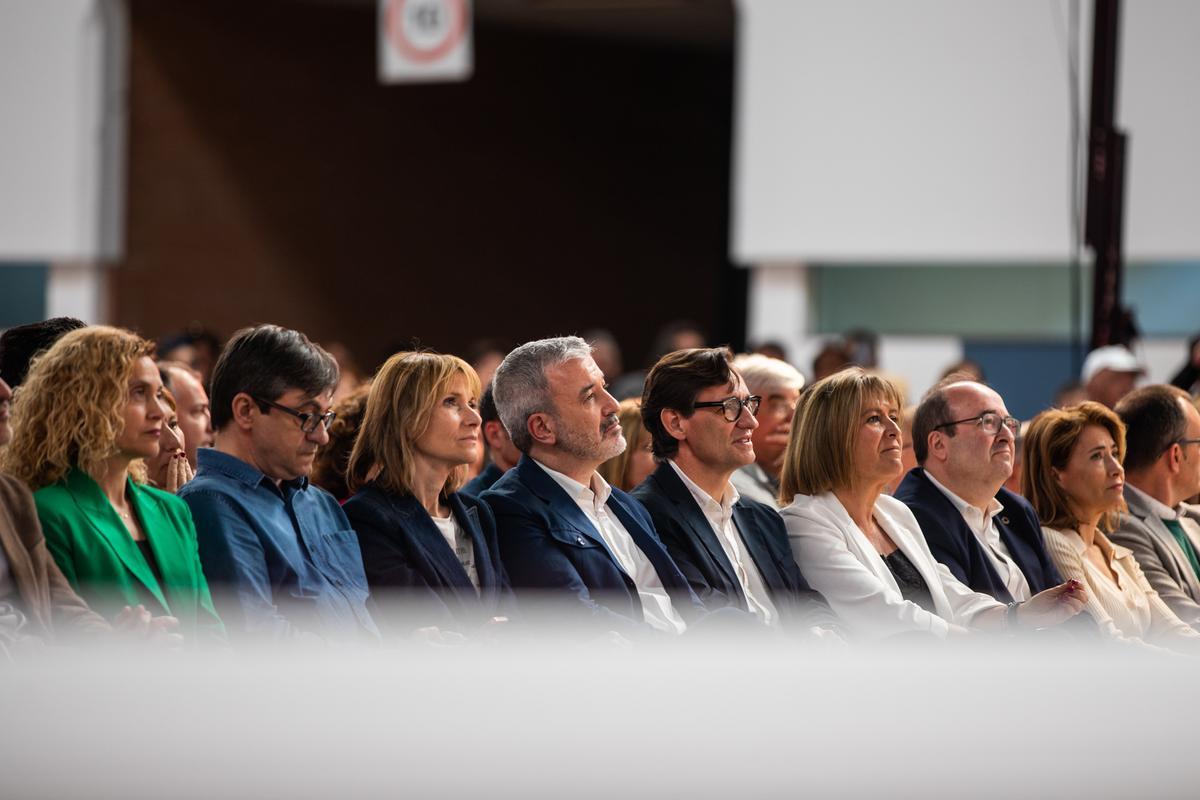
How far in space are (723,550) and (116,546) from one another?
61.6 inches

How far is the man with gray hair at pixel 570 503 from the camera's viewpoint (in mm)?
3621

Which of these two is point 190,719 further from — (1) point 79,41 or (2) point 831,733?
(1) point 79,41

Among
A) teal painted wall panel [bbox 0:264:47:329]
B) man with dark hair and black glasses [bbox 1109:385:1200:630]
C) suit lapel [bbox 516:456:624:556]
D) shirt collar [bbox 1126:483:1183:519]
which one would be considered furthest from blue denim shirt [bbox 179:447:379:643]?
teal painted wall panel [bbox 0:264:47:329]

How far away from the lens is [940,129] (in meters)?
11.8

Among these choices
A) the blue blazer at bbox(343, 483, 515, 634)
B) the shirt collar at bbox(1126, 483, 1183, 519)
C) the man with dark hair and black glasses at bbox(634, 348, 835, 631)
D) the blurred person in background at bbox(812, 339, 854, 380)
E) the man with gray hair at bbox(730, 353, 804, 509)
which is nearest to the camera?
the blue blazer at bbox(343, 483, 515, 634)

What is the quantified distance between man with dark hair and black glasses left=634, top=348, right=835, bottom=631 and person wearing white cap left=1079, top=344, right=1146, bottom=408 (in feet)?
12.7

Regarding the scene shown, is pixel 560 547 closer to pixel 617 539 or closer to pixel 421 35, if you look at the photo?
pixel 617 539

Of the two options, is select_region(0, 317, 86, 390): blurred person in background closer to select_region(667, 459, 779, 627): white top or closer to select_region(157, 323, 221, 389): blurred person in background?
select_region(667, 459, 779, 627): white top

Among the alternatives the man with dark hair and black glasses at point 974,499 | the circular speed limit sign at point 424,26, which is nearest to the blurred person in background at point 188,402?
the man with dark hair and black glasses at point 974,499

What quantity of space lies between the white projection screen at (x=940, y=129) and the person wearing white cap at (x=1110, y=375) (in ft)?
12.9

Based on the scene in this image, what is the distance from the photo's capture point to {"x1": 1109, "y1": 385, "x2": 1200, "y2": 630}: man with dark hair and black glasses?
5.03 m

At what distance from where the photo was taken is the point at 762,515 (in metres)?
4.14

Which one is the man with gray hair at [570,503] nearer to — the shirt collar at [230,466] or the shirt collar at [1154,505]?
the shirt collar at [230,466]

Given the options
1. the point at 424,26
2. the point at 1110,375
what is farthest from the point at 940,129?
the point at 1110,375
